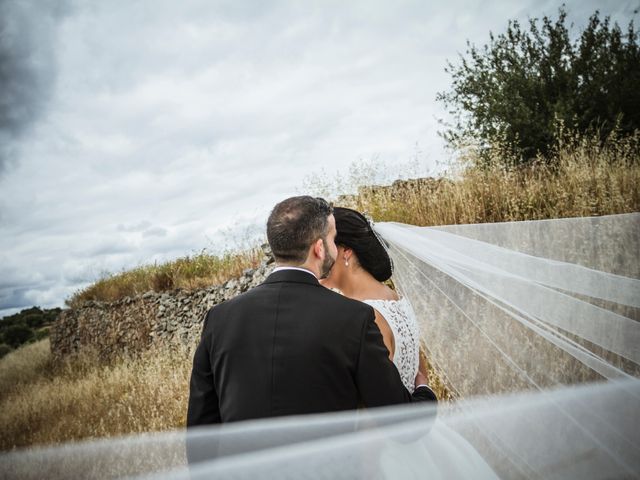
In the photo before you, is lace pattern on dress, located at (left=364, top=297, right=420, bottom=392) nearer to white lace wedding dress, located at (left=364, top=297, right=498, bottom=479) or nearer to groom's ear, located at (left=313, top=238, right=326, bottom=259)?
white lace wedding dress, located at (left=364, top=297, right=498, bottom=479)

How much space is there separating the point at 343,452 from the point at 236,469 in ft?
1.14

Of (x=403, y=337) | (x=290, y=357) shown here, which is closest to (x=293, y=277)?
(x=290, y=357)

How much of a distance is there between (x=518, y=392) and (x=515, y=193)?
3689mm

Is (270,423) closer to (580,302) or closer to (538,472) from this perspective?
(538,472)

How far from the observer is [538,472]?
139cm

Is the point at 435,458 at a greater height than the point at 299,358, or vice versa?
the point at 299,358

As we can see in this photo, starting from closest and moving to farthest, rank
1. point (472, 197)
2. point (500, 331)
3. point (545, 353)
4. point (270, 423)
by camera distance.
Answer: point (270, 423) < point (545, 353) < point (500, 331) < point (472, 197)

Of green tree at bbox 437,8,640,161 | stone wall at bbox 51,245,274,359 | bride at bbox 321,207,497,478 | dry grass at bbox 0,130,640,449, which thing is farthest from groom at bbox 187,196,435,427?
green tree at bbox 437,8,640,161

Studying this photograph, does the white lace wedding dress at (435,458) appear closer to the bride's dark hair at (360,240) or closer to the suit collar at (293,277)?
the bride's dark hair at (360,240)

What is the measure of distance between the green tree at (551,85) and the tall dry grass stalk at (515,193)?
10.5ft

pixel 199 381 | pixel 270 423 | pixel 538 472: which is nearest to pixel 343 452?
pixel 270 423

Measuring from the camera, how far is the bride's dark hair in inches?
90.6

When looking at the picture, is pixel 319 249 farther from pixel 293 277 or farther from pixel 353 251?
pixel 353 251

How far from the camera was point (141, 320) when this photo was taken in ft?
33.4
